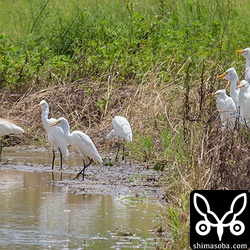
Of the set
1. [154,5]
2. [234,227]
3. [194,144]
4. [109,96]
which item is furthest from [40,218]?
[154,5]

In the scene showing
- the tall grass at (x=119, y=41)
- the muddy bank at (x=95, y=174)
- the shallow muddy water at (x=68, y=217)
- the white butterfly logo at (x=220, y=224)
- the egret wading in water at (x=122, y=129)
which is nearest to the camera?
the white butterfly logo at (x=220, y=224)

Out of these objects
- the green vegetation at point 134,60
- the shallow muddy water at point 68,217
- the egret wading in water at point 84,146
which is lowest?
the shallow muddy water at point 68,217

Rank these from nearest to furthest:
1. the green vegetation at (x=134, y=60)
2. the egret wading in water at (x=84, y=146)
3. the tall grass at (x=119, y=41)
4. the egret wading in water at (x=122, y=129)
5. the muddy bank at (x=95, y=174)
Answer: the muddy bank at (x=95, y=174), the egret wading in water at (x=84, y=146), the egret wading in water at (x=122, y=129), the green vegetation at (x=134, y=60), the tall grass at (x=119, y=41)

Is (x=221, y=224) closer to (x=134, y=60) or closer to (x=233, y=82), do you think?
(x=233, y=82)

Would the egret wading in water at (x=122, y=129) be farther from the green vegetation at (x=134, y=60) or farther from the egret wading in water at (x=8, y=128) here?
the egret wading in water at (x=8, y=128)

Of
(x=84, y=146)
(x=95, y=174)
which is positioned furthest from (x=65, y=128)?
(x=95, y=174)

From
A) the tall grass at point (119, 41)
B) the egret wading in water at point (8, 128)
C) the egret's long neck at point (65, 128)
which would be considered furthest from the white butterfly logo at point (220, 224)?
the tall grass at point (119, 41)

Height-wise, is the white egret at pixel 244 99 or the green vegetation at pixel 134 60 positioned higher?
the green vegetation at pixel 134 60

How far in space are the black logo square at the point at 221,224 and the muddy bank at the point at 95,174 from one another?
2684 mm

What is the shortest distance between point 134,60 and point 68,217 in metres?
6.61

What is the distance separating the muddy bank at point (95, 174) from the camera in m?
9.59

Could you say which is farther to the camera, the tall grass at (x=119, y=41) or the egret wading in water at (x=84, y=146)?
the tall grass at (x=119, y=41)

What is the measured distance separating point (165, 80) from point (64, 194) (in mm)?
4718

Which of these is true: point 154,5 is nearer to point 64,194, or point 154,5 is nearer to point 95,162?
point 95,162
